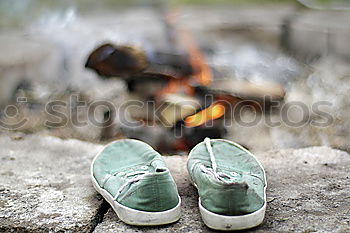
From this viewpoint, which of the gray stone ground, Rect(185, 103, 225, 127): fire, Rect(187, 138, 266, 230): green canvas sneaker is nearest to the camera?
Rect(187, 138, 266, 230): green canvas sneaker

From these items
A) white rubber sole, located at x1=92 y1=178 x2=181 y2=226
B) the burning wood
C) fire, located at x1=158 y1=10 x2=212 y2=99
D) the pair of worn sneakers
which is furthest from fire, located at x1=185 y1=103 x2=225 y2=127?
white rubber sole, located at x1=92 y1=178 x2=181 y2=226

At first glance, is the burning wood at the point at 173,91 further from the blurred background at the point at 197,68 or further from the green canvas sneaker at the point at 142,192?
the green canvas sneaker at the point at 142,192

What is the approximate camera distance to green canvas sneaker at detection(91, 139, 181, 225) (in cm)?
119

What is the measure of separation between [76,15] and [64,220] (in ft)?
8.34

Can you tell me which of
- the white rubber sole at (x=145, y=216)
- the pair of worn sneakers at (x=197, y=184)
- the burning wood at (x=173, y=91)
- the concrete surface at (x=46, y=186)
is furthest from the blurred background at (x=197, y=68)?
the white rubber sole at (x=145, y=216)

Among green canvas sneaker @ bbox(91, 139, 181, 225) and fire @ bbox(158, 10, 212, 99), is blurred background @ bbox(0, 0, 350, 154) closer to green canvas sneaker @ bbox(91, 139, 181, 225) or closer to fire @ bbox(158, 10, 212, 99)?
fire @ bbox(158, 10, 212, 99)

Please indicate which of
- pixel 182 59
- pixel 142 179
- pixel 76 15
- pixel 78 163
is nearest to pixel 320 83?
pixel 182 59

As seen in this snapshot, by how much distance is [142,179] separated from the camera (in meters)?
1.21

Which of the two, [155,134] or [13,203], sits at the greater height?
[13,203]

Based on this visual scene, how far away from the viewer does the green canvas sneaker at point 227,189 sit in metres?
1.14

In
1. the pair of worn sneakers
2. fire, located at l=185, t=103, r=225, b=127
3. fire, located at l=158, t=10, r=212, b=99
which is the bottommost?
fire, located at l=185, t=103, r=225, b=127

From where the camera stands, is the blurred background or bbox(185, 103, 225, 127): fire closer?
bbox(185, 103, 225, 127): fire

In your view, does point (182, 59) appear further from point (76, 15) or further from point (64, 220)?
point (76, 15)

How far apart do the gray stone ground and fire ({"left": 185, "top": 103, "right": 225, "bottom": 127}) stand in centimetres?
31
